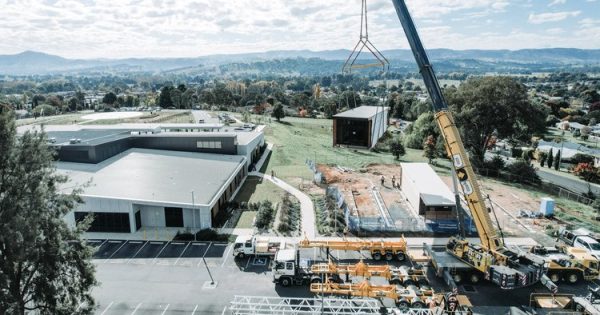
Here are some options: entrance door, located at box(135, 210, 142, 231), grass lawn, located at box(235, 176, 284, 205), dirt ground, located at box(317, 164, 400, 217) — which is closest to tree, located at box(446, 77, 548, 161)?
dirt ground, located at box(317, 164, 400, 217)

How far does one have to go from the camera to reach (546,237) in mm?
35094

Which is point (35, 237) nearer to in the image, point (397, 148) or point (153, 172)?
point (153, 172)

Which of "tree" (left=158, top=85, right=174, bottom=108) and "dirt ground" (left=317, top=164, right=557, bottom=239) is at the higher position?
"tree" (left=158, top=85, right=174, bottom=108)

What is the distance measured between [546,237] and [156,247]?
1347 inches

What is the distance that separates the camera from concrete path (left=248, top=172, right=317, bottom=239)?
118 feet

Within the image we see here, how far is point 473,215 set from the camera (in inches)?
1039

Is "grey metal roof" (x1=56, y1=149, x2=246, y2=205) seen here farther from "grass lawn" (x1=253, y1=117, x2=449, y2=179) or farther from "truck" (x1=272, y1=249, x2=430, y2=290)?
"truck" (x1=272, y1=249, x2=430, y2=290)

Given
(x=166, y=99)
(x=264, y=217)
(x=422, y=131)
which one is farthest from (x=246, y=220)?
(x=166, y=99)

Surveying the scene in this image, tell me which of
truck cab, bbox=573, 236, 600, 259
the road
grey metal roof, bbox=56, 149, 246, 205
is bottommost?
the road

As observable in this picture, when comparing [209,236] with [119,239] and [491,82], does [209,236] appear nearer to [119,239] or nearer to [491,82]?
[119,239]

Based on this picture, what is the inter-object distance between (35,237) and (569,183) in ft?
211

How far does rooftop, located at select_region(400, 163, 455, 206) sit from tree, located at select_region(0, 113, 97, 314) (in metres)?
29.3

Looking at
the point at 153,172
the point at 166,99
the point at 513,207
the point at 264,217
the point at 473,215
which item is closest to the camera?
the point at 473,215

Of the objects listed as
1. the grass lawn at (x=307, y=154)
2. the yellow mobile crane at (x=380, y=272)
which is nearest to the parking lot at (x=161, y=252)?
the yellow mobile crane at (x=380, y=272)
